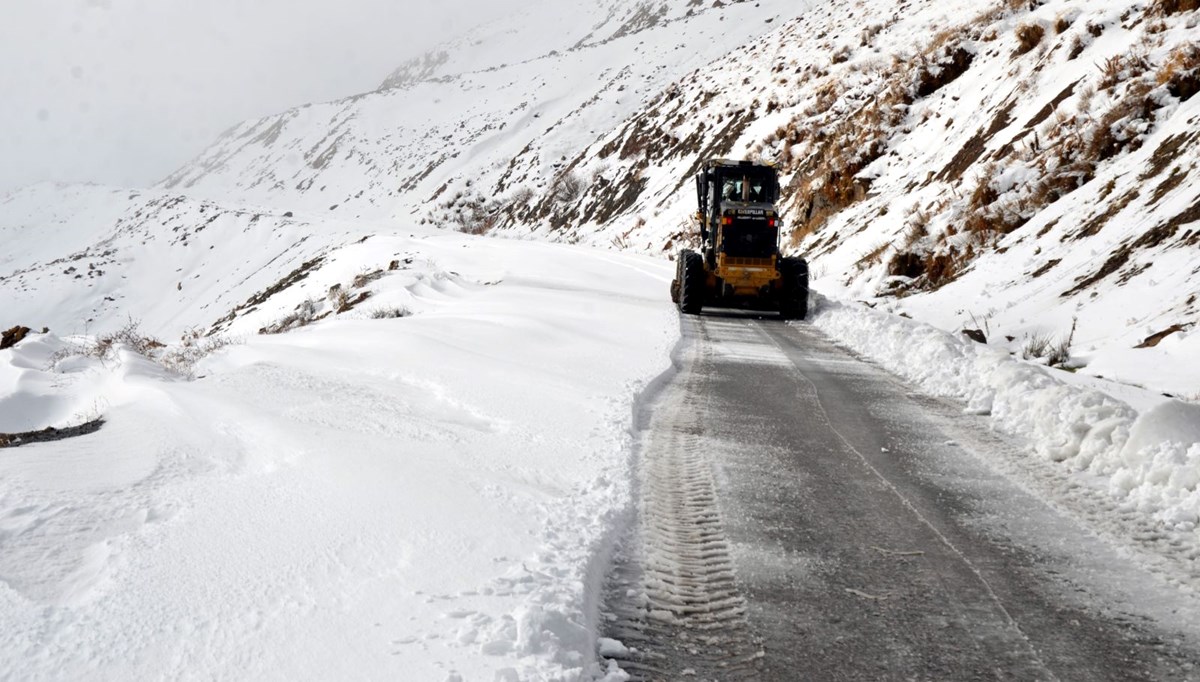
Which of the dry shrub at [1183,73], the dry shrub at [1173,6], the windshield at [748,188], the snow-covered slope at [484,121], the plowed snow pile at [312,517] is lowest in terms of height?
the plowed snow pile at [312,517]

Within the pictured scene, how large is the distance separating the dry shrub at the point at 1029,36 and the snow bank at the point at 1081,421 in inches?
549

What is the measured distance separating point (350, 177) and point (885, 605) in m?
85.4

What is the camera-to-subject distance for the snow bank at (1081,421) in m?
4.47

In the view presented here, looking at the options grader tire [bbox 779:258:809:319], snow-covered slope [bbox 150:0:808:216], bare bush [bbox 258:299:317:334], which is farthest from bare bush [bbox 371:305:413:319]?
snow-covered slope [bbox 150:0:808:216]

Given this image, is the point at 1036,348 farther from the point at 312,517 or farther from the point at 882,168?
the point at 882,168

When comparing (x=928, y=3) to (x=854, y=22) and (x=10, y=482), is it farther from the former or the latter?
(x=10, y=482)

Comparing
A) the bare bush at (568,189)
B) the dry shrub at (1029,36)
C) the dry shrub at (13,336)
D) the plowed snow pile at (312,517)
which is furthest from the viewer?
the bare bush at (568,189)

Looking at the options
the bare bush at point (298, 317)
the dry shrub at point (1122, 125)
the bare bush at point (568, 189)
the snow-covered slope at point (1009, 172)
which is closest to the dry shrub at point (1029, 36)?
the snow-covered slope at point (1009, 172)

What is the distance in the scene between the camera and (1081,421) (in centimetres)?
555

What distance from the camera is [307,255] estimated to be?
37.5 m

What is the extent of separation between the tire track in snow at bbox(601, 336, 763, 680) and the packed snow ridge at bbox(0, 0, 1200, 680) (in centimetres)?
15

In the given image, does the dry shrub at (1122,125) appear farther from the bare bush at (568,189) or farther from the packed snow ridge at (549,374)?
the bare bush at (568,189)

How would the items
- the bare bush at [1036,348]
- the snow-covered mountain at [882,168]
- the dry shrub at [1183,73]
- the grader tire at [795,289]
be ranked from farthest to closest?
the grader tire at [795,289] → the dry shrub at [1183,73] → the snow-covered mountain at [882,168] → the bare bush at [1036,348]

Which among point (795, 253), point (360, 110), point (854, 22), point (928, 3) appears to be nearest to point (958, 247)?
point (795, 253)
